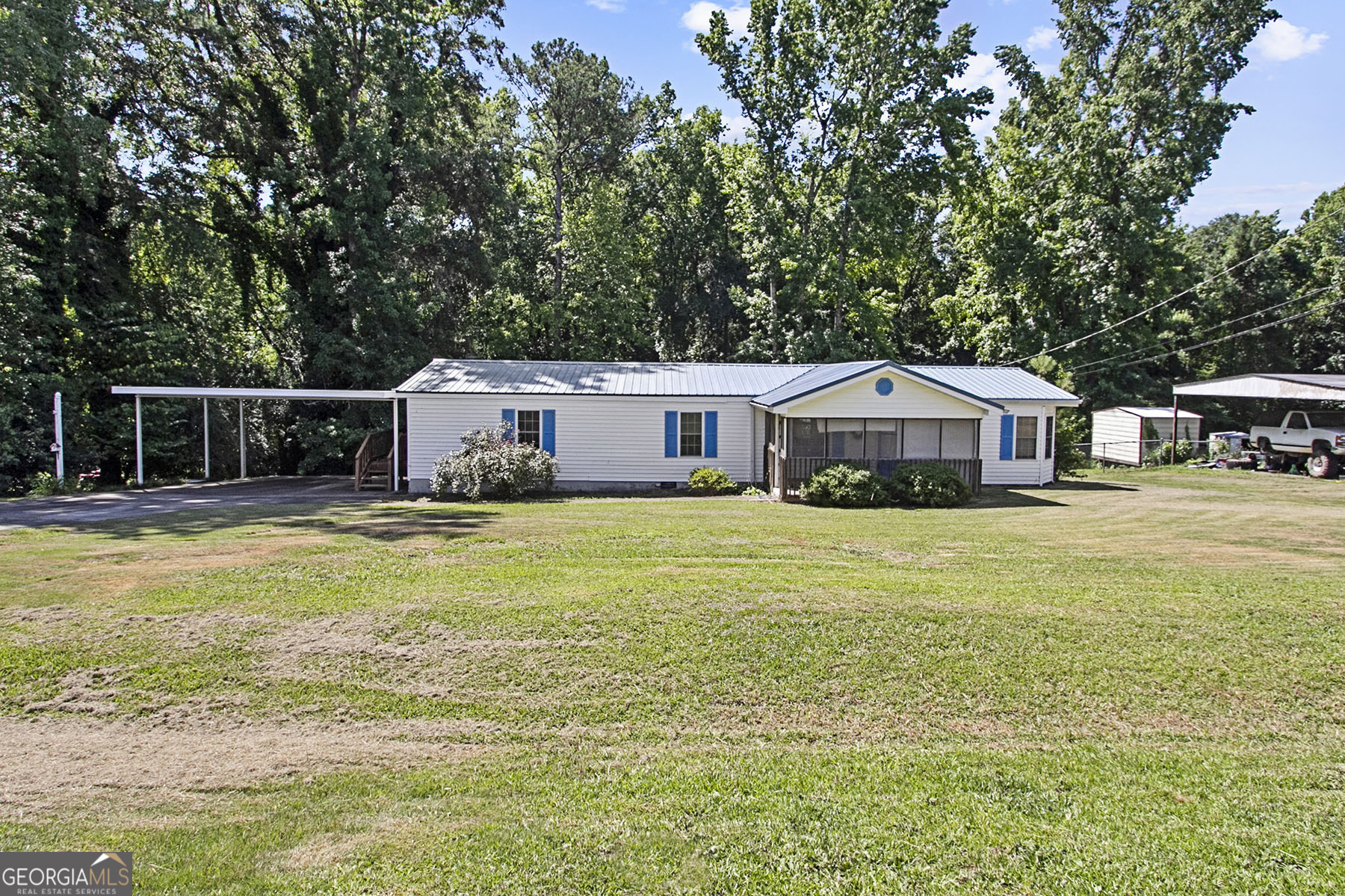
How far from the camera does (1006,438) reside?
22.5 metres

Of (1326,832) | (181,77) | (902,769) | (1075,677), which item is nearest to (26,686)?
(902,769)

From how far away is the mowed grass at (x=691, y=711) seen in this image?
4508mm

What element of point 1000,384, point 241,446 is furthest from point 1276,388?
point 241,446

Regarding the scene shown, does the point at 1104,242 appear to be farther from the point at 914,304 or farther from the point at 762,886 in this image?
the point at 762,886

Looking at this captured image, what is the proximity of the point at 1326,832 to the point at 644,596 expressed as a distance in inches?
236

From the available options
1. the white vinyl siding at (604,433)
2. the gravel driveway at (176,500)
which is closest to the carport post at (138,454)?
the gravel driveway at (176,500)

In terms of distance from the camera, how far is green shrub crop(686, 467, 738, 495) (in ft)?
68.0

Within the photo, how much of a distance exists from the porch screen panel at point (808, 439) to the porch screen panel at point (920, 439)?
2.23m

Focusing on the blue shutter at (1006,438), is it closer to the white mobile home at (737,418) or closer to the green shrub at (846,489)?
the white mobile home at (737,418)

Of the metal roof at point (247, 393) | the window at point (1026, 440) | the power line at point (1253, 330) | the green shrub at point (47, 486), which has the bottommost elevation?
the green shrub at point (47, 486)

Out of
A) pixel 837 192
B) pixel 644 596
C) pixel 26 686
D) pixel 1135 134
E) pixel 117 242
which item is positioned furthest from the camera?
pixel 1135 134

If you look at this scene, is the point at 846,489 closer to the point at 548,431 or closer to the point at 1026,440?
the point at 1026,440

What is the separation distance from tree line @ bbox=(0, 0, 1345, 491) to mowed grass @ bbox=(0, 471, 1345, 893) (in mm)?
13456

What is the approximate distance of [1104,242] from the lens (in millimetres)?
31562
